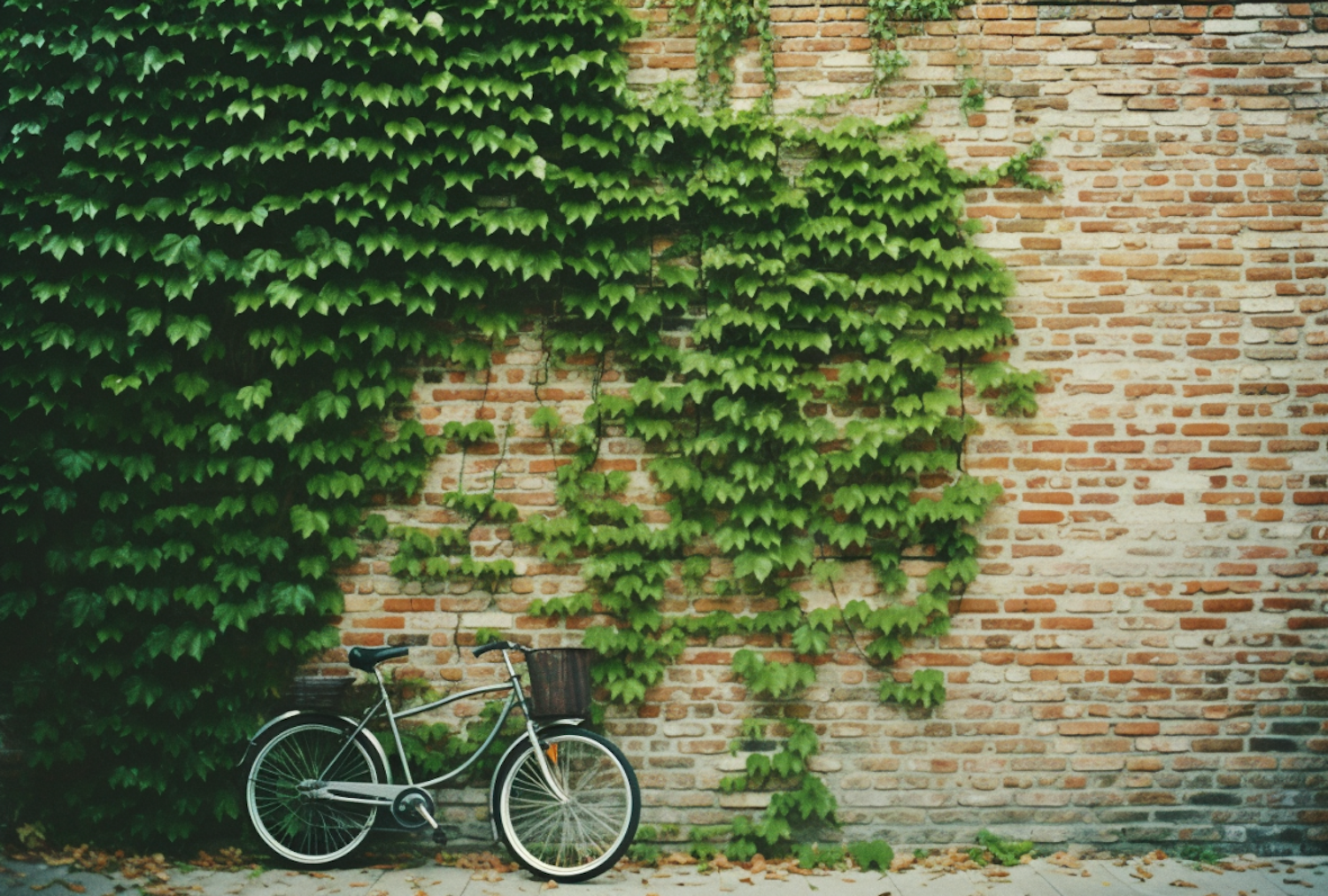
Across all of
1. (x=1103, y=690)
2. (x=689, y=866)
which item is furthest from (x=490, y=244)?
(x=1103, y=690)

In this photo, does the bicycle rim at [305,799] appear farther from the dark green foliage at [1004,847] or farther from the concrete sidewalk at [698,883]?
the dark green foliage at [1004,847]

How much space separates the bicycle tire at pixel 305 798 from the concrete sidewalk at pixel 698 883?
16 cm

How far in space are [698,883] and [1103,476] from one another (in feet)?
9.09

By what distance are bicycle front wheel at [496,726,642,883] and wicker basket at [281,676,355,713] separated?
2.85ft

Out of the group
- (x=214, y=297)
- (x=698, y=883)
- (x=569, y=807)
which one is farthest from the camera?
(x=214, y=297)

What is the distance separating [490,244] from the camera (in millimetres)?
4055

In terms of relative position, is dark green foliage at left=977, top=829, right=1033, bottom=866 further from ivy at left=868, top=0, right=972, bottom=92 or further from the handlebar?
ivy at left=868, top=0, right=972, bottom=92

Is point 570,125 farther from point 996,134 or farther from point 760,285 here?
point 996,134

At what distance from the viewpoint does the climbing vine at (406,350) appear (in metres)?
3.92

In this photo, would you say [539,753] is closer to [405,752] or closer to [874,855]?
[405,752]

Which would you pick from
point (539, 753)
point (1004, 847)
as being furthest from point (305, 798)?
point (1004, 847)

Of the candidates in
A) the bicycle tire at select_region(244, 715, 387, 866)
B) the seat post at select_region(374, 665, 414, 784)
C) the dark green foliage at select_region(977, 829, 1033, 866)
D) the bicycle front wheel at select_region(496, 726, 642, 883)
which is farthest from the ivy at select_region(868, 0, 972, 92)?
the bicycle tire at select_region(244, 715, 387, 866)

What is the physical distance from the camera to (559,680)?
12.3ft

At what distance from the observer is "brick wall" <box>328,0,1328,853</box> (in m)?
4.07
